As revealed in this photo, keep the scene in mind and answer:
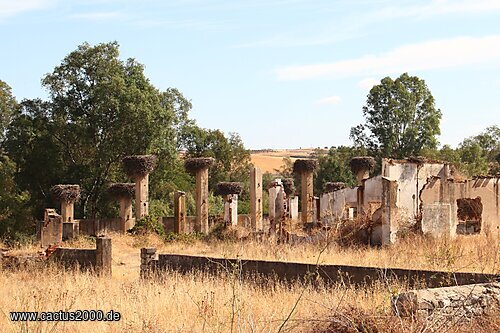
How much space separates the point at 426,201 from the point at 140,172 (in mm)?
16154

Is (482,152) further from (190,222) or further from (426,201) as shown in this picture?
(426,201)

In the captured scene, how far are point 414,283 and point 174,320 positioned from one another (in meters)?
4.03

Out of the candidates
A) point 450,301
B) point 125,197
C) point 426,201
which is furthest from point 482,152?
point 450,301

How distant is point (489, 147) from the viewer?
69.5 m

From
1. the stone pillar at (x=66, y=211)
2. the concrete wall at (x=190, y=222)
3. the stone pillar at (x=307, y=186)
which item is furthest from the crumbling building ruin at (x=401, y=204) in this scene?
the concrete wall at (x=190, y=222)

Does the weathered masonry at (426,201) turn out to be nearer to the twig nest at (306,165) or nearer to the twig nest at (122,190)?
the twig nest at (306,165)

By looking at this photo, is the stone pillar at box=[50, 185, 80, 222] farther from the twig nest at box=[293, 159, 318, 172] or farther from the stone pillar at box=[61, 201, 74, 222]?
the twig nest at box=[293, 159, 318, 172]

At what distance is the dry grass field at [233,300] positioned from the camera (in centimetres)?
827

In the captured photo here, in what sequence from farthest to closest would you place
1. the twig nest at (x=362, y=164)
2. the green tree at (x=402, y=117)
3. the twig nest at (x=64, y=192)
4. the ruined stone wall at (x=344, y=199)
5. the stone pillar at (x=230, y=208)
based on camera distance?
the green tree at (x=402, y=117) → the stone pillar at (x=230, y=208) → the twig nest at (x=64, y=192) → the twig nest at (x=362, y=164) → the ruined stone wall at (x=344, y=199)

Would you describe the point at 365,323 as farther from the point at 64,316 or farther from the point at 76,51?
the point at 76,51

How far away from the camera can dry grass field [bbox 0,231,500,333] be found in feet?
27.1

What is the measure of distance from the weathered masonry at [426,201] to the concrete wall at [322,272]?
18.8ft

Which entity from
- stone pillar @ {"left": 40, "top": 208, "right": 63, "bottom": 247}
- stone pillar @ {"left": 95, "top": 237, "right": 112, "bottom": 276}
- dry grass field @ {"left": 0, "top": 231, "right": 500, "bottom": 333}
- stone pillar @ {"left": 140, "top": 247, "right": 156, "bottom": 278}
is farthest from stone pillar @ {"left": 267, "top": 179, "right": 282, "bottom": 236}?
stone pillar @ {"left": 40, "top": 208, "right": 63, "bottom": 247}

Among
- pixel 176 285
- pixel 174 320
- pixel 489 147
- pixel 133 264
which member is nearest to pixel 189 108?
pixel 489 147
